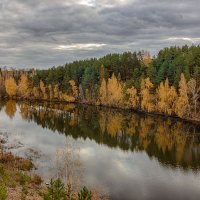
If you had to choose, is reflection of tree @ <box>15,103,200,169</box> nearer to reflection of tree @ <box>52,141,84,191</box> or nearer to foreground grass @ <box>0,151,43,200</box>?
reflection of tree @ <box>52,141,84,191</box>

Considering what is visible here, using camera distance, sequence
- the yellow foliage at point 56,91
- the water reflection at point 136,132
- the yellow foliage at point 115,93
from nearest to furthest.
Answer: the water reflection at point 136,132
the yellow foliage at point 115,93
the yellow foliage at point 56,91

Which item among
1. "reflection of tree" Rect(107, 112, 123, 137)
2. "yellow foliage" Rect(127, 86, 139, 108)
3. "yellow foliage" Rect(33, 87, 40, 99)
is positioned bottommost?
"reflection of tree" Rect(107, 112, 123, 137)

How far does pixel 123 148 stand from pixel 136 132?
13.8 meters

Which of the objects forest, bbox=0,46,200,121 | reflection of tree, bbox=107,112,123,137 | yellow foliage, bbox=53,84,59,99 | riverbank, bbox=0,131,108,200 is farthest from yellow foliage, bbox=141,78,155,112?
yellow foliage, bbox=53,84,59,99

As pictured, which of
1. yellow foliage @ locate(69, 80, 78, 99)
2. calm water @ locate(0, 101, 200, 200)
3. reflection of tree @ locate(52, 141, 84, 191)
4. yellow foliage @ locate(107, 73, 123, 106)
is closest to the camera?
reflection of tree @ locate(52, 141, 84, 191)

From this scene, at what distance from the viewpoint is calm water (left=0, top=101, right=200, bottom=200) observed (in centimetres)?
3819

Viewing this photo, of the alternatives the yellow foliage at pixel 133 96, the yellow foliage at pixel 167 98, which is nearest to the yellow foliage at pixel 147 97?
the yellow foliage at pixel 133 96

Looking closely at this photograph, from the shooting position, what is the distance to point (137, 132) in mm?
71000

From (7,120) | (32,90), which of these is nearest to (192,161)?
(7,120)

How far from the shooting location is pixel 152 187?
37.8 meters

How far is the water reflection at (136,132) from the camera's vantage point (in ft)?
175

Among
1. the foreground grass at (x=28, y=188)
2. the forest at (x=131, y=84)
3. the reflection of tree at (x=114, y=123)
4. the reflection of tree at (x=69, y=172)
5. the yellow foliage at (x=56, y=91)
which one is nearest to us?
the foreground grass at (x=28, y=188)

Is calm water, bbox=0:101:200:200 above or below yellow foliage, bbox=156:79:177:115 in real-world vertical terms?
below

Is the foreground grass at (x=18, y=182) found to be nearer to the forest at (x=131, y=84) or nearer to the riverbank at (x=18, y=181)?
the riverbank at (x=18, y=181)
